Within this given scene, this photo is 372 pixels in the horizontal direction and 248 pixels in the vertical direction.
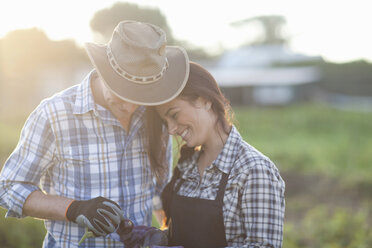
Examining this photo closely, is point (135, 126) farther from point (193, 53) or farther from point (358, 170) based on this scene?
point (193, 53)

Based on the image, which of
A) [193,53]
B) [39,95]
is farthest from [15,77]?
[193,53]

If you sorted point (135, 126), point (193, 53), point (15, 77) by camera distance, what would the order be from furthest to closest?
point (193, 53) < point (15, 77) < point (135, 126)

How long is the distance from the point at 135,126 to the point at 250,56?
126 ft

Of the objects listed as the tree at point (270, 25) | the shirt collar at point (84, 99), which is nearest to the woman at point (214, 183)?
the shirt collar at point (84, 99)

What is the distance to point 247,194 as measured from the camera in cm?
169

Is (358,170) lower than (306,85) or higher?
lower

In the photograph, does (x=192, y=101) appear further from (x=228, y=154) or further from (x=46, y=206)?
(x=46, y=206)

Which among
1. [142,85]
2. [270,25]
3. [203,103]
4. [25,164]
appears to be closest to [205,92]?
[203,103]

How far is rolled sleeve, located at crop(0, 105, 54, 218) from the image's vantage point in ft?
5.99

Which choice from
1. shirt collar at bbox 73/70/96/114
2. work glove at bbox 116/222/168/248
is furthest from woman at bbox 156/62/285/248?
shirt collar at bbox 73/70/96/114

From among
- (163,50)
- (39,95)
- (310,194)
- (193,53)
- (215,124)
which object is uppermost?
(193,53)

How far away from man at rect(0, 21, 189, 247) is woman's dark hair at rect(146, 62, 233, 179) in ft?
0.16

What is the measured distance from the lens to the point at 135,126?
6.91 feet

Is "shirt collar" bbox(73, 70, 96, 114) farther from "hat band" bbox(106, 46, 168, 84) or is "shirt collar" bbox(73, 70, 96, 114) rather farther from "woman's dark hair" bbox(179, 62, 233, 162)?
"woman's dark hair" bbox(179, 62, 233, 162)
